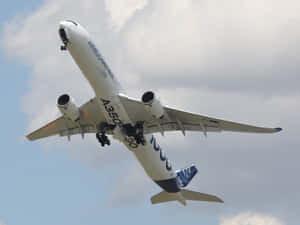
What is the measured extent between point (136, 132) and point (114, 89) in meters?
3.39

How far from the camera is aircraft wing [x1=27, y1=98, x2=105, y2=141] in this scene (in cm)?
4181

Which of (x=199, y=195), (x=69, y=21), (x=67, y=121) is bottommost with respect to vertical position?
(x=199, y=195)

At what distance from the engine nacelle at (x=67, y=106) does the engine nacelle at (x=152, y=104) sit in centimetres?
485

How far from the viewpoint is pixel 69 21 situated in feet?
122

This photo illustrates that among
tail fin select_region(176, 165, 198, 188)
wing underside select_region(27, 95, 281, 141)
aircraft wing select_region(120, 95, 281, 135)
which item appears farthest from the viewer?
tail fin select_region(176, 165, 198, 188)

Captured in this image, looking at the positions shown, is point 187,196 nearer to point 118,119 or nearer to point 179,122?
point 179,122

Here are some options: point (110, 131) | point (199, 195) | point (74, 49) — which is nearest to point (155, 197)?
point (199, 195)

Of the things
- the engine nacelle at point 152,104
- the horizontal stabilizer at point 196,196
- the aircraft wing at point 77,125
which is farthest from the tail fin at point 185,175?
the engine nacelle at point 152,104

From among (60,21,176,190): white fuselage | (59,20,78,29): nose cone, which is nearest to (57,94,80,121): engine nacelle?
(60,21,176,190): white fuselage

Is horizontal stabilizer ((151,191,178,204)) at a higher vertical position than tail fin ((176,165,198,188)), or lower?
lower

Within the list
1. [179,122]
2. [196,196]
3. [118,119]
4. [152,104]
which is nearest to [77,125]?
[118,119]

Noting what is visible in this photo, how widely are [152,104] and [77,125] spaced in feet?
25.9

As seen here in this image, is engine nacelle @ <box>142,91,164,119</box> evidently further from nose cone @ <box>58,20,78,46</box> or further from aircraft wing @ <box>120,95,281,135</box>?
nose cone @ <box>58,20,78,46</box>

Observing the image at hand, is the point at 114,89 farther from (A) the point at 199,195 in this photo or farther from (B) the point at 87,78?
(A) the point at 199,195
